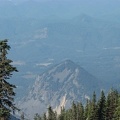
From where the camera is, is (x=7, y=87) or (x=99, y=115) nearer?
(x=7, y=87)

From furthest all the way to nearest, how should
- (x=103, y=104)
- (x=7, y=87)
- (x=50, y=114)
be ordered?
(x=50, y=114), (x=103, y=104), (x=7, y=87)

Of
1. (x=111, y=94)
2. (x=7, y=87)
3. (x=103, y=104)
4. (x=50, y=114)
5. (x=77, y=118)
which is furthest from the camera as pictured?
(x=50, y=114)

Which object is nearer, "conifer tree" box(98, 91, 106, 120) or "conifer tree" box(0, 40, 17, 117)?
"conifer tree" box(0, 40, 17, 117)

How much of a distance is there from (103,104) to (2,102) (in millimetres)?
29390

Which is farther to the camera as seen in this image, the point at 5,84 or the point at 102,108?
the point at 102,108

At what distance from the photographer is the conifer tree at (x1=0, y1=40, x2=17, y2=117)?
2142 cm

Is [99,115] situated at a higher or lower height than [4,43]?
lower

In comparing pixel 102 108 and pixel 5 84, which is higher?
pixel 5 84

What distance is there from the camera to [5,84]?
21547 mm

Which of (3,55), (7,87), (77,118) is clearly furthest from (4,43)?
(77,118)

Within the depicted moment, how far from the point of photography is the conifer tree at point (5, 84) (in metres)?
21.4

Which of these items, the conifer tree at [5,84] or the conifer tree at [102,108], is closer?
the conifer tree at [5,84]

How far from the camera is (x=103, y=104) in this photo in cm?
5003

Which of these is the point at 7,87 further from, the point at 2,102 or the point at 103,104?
the point at 103,104
